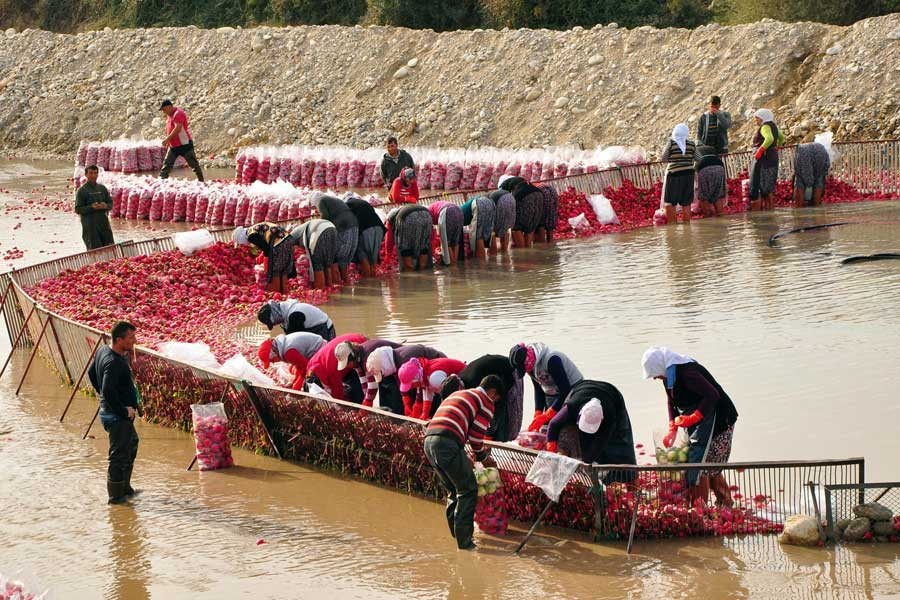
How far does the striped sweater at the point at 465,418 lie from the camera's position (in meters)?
8.77

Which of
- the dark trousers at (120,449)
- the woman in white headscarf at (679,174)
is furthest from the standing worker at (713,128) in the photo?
the dark trousers at (120,449)

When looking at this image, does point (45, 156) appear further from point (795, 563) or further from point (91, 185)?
point (795, 563)

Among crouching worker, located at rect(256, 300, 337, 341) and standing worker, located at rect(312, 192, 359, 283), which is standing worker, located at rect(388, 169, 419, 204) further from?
crouching worker, located at rect(256, 300, 337, 341)

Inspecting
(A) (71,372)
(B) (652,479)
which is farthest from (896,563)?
(A) (71,372)

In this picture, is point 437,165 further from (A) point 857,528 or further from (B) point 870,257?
(A) point 857,528

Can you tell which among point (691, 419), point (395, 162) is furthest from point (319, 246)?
point (691, 419)

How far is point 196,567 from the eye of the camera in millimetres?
8742

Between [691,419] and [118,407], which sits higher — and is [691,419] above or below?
below

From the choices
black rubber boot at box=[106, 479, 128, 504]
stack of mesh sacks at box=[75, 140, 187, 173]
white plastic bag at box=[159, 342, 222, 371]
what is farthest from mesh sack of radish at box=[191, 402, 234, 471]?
stack of mesh sacks at box=[75, 140, 187, 173]

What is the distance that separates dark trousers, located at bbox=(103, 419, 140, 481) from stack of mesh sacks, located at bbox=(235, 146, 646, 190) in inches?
507

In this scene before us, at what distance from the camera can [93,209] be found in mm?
17828

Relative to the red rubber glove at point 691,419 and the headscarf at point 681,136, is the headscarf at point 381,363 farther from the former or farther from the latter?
the headscarf at point 681,136

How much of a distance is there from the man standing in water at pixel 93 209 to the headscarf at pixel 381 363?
8313 mm

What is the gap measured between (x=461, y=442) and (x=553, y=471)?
2.08ft
